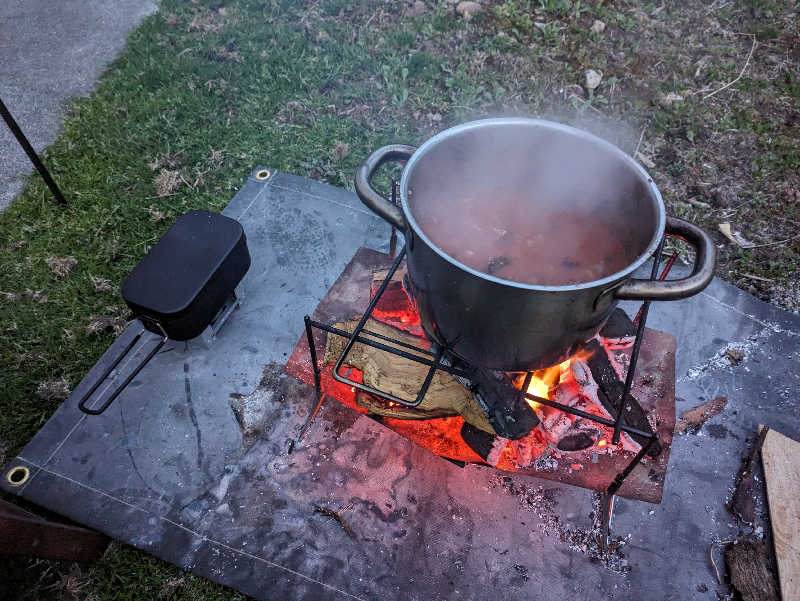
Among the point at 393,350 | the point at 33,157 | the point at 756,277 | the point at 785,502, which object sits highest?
the point at 33,157

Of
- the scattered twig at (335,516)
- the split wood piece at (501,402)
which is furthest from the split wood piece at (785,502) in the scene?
the scattered twig at (335,516)

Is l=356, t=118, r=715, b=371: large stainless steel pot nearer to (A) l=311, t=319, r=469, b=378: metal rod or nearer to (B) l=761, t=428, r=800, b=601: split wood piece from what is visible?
(A) l=311, t=319, r=469, b=378: metal rod

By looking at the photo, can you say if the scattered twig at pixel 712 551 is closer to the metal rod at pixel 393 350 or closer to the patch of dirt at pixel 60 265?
the metal rod at pixel 393 350

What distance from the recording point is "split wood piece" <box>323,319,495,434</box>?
241 cm

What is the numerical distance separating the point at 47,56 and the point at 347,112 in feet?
9.38

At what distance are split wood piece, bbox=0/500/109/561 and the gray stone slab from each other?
Answer: 0.10 metres

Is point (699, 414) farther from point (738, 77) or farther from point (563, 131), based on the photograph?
point (738, 77)

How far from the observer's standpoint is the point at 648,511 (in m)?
2.48

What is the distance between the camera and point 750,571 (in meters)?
2.31

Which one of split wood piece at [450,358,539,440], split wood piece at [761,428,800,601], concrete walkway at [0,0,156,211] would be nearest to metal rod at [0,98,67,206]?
concrete walkway at [0,0,156,211]

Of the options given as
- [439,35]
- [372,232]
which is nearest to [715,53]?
[439,35]

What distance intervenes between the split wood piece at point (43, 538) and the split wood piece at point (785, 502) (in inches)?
117

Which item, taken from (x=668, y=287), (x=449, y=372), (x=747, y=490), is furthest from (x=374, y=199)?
(x=747, y=490)

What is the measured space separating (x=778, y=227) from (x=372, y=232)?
2.93m
